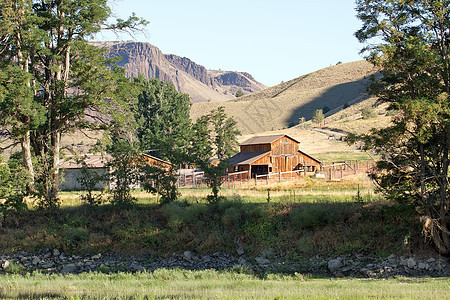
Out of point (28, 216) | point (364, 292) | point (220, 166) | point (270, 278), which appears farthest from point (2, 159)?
point (364, 292)

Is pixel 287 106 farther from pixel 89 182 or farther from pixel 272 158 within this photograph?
pixel 89 182

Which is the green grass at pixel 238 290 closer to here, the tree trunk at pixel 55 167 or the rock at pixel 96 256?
the rock at pixel 96 256

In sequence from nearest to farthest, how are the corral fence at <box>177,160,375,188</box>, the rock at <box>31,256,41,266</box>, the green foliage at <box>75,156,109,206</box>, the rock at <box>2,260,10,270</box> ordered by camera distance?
the rock at <box>2,260,10,270</box> < the rock at <box>31,256,41,266</box> < the green foliage at <box>75,156,109,206</box> < the corral fence at <box>177,160,375,188</box>

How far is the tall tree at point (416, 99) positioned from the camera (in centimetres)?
1608

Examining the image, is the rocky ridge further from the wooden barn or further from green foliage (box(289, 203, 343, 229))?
the wooden barn

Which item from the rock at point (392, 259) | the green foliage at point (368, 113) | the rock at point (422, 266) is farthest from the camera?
the green foliage at point (368, 113)

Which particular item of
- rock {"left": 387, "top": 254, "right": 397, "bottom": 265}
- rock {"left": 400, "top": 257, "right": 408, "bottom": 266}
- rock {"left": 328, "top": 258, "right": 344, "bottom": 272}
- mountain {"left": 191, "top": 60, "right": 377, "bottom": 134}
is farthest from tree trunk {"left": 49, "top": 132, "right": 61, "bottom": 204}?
mountain {"left": 191, "top": 60, "right": 377, "bottom": 134}

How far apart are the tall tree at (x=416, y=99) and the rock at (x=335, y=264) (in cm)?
343

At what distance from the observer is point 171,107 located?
217 feet

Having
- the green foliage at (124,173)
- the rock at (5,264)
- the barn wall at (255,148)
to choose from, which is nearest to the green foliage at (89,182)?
the green foliage at (124,173)

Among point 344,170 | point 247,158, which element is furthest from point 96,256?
point 247,158

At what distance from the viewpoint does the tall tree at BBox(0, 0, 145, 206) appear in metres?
23.7

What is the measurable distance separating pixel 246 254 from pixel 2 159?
13.9 meters

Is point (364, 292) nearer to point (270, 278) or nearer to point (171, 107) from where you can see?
point (270, 278)
